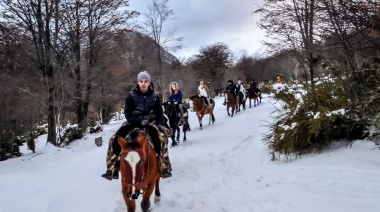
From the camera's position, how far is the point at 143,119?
495 centimetres

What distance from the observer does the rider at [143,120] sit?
15.5ft

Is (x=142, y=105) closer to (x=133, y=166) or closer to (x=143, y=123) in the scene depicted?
(x=143, y=123)

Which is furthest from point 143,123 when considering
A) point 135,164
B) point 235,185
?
point 235,185

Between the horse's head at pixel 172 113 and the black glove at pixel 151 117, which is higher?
the black glove at pixel 151 117

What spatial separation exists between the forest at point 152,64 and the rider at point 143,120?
3114 mm

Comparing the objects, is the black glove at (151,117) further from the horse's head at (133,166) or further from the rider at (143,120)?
the horse's head at (133,166)

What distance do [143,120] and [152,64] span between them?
1046 inches

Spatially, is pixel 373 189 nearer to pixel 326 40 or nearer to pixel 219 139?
pixel 326 40

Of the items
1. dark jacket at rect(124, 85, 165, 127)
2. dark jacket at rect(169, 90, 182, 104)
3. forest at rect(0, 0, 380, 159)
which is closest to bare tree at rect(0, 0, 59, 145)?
Result: forest at rect(0, 0, 380, 159)

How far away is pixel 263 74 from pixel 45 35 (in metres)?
55.3

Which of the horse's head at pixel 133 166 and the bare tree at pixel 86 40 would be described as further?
the bare tree at pixel 86 40

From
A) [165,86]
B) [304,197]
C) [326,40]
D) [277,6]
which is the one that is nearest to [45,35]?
[277,6]

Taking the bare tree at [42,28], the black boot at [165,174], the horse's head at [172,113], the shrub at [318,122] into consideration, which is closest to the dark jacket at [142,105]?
the black boot at [165,174]

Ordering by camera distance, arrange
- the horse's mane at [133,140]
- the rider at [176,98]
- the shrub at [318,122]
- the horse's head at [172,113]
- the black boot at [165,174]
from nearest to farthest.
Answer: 1. the horse's mane at [133,140]
2. the black boot at [165,174]
3. the shrub at [318,122]
4. the horse's head at [172,113]
5. the rider at [176,98]
